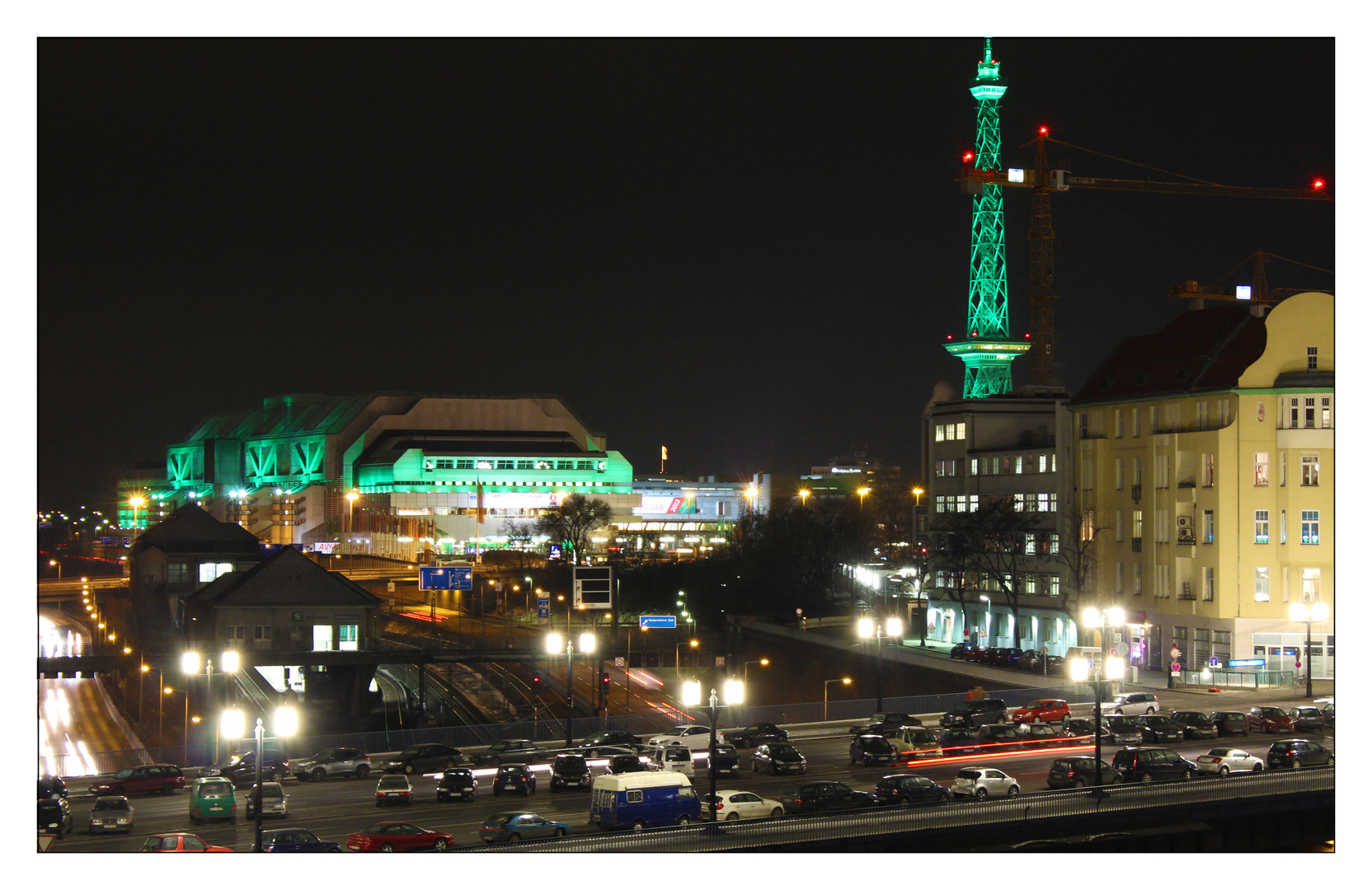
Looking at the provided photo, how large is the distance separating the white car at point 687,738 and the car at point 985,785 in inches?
472

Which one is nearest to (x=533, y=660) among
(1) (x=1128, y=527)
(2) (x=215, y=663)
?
(2) (x=215, y=663)

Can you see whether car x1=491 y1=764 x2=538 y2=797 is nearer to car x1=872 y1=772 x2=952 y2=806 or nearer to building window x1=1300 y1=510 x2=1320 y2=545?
car x1=872 y1=772 x2=952 y2=806

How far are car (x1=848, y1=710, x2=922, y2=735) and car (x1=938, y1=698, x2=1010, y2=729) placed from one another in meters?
1.11

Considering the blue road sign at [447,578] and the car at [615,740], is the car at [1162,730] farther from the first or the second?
the blue road sign at [447,578]

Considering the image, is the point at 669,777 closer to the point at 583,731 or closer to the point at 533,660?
the point at 583,731

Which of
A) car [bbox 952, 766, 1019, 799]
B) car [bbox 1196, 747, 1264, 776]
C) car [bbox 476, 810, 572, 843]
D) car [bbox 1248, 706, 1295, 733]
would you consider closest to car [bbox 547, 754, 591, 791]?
car [bbox 476, 810, 572, 843]

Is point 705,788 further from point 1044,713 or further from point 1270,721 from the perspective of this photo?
point 1270,721

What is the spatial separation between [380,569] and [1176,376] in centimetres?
8660

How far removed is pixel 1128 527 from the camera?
7519 cm

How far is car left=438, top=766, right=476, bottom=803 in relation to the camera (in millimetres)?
40906

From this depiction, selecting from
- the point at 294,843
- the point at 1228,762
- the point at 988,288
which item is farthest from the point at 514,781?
the point at 988,288

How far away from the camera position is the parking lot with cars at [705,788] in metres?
35.2

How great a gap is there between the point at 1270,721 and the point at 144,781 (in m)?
33.6

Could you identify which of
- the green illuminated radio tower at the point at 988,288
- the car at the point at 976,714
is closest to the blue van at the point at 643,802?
the car at the point at 976,714
